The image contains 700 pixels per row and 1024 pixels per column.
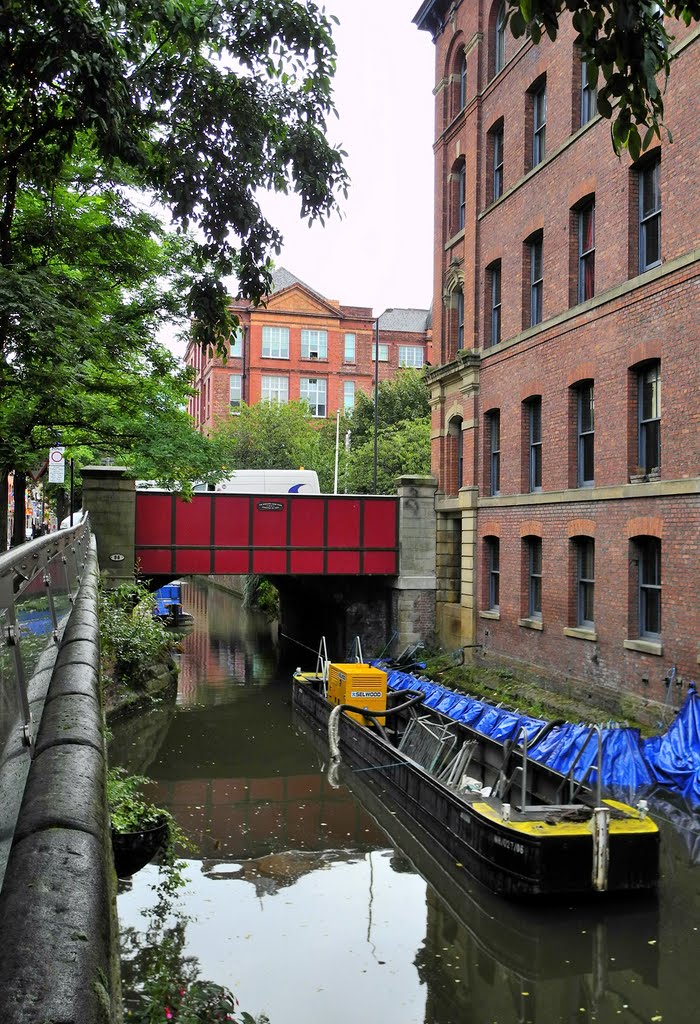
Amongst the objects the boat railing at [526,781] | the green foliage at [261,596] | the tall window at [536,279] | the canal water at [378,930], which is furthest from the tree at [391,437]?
the boat railing at [526,781]

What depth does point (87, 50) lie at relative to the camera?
741cm

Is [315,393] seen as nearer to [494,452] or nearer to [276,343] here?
[276,343]

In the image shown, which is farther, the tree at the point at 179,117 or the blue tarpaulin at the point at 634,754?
the blue tarpaulin at the point at 634,754

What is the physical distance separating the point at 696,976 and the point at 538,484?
1504cm

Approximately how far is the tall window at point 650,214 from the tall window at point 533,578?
7922 millimetres

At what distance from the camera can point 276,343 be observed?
215 feet

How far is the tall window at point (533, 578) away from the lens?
A: 23438mm

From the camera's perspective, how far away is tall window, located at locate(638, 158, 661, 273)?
1827cm

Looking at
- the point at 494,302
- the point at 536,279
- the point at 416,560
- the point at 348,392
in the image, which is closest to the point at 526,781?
the point at 536,279

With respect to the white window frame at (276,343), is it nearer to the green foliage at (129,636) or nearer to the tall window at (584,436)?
the green foliage at (129,636)

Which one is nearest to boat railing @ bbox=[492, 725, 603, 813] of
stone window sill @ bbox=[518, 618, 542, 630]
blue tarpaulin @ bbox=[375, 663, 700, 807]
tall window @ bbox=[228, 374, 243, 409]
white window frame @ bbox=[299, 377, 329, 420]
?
blue tarpaulin @ bbox=[375, 663, 700, 807]

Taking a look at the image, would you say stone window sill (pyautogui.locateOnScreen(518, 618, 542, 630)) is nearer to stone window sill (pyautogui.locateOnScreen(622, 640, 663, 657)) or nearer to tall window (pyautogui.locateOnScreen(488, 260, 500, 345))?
stone window sill (pyautogui.locateOnScreen(622, 640, 663, 657))

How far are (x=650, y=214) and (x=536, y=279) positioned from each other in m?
5.45

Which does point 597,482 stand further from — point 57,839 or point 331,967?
point 57,839
